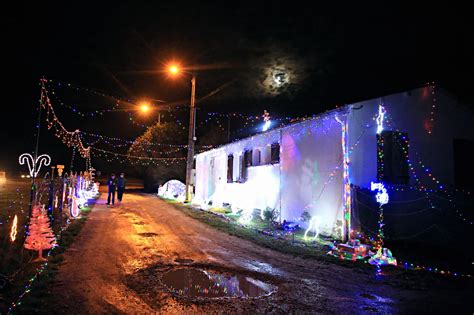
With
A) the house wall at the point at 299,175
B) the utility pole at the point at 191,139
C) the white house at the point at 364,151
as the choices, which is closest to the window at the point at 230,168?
the house wall at the point at 299,175

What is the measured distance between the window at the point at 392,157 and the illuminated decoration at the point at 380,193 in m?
0.26

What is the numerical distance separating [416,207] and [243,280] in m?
6.39

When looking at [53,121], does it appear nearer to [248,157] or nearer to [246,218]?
[248,157]

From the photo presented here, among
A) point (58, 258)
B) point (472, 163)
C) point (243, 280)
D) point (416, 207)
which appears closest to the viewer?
point (243, 280)

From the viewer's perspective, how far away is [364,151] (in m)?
9.51

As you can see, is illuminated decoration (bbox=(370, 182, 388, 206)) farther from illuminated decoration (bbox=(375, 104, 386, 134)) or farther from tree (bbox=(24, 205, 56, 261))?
tree (bbox=(24, 205, 56, 261))

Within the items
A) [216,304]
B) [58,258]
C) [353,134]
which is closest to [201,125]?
[353,134]

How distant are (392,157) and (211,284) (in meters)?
7.13

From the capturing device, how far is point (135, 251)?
755 centimetres


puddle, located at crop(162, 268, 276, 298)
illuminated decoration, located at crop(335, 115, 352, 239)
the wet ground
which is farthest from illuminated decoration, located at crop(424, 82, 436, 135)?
puddle, located at crop(162, 268, 276, 298)

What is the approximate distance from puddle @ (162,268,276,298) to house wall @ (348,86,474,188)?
5392 millimetres

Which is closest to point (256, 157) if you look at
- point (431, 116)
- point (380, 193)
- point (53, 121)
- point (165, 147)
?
point (380, 193)

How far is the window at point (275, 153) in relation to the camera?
1331 centimetres

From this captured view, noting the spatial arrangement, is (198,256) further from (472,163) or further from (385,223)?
(472,163)
